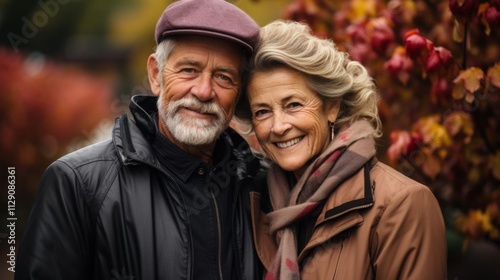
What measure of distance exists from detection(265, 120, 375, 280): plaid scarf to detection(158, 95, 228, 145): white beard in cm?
46

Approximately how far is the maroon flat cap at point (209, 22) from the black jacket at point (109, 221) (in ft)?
1.84

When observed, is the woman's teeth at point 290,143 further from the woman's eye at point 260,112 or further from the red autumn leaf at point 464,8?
the red autumn leaf at point 464,8

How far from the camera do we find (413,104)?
14.8ft

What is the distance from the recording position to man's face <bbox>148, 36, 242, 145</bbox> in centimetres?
311

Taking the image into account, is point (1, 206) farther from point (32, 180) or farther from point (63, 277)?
point (63, 277)

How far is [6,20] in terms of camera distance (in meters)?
9.20

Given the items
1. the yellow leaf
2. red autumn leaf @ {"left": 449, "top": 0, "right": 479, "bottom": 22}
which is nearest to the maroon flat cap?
red autumn leaf @ {"left": 449, "top": 0, "right": 479, "bottom": 22}

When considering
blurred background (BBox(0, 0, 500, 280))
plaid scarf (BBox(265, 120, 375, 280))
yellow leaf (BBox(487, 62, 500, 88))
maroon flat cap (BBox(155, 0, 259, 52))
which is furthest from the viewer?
blurred background (BBox(0, 0, 500, 280))

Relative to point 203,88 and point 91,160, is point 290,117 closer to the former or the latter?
point 203,88

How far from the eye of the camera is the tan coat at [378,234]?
2.67 m

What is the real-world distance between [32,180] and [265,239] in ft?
15.0

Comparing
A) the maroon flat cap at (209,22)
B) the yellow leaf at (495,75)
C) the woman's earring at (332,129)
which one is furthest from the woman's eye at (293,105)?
the yellow leaf at (495,75)

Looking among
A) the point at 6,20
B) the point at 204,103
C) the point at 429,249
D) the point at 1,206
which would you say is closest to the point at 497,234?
the point at 429,249

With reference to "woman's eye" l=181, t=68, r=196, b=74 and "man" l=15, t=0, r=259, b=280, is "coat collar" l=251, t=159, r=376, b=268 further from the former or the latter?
"woman's eye" l=181, t=68, r=196, b=74
